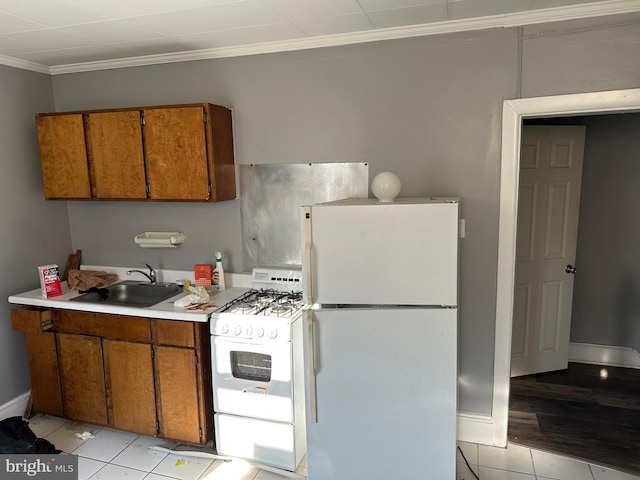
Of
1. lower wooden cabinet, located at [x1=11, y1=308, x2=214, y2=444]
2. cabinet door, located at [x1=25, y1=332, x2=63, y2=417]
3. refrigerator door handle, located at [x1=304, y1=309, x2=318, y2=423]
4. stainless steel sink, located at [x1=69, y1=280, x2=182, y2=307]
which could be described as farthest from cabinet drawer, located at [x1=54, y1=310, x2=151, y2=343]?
refrigerator door handle, located at [x1=304, y1=309, x2=318, y2=423]

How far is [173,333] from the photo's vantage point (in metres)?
2.60

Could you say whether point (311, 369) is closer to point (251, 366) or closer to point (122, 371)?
point (251, 366)

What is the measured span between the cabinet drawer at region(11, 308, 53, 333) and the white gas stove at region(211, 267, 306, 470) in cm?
119

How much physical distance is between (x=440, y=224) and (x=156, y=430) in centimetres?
211

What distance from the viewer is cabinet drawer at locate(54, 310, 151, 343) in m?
2.67

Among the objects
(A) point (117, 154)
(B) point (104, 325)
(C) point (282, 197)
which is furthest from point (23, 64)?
(C) point (282, 197)

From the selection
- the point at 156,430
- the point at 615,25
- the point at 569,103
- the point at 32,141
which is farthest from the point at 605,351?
the point at 32,141

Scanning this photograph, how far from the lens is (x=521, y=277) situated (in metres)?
3.52

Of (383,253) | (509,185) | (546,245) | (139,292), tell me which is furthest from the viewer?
(546,245)

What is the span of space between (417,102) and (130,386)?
2.42 m

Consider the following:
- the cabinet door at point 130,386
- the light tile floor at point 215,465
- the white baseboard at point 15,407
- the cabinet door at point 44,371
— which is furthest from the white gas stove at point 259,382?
the white baseboard at point 15,407

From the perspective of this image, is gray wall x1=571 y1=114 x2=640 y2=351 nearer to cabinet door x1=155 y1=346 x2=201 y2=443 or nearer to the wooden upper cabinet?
the wooden upper cabinet

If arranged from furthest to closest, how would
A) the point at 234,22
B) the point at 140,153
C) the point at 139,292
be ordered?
the point at 139,292
the point at 140,153
the point at 234,22

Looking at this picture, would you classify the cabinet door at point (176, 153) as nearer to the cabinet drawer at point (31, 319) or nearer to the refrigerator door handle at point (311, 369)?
the cabinet drawer at point (31, 319)
